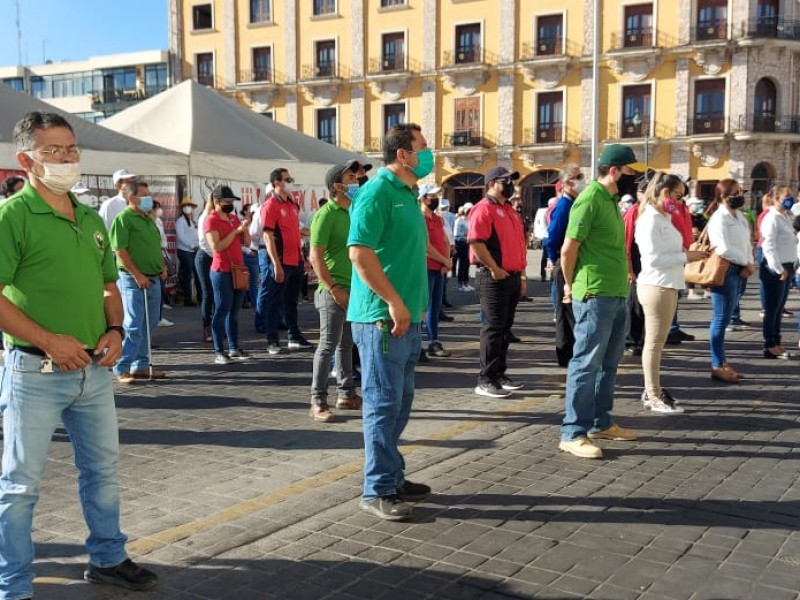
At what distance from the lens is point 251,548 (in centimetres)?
390

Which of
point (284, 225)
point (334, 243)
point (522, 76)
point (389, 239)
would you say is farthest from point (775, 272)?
point (522, 76)

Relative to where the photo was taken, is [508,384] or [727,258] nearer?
[508,384]

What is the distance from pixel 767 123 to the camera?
1475 inches

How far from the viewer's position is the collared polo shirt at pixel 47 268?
3131 mm

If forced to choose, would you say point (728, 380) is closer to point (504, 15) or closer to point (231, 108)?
point (231, 108)

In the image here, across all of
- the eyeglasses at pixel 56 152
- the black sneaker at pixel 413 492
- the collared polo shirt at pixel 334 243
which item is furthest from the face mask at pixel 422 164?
the collared polo shirt at pixel 334 243

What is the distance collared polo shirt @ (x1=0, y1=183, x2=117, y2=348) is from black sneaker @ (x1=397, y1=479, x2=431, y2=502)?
1903 mm

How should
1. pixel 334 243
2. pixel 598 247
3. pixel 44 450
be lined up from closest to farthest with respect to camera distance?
pixel 44 450 < pixel 598 247 < pixel 334 243

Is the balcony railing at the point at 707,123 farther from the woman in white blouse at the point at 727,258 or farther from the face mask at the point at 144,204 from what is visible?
the face mask at the point at 144,204

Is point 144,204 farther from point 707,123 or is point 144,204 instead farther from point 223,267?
point 707,123

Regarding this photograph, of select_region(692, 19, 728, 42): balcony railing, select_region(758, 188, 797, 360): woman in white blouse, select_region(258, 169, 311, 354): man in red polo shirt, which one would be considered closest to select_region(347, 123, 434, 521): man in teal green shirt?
select_region(258, 169, 311, 354): man in red polo shirt

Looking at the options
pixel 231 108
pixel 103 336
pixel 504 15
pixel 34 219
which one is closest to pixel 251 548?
pixel 103 336

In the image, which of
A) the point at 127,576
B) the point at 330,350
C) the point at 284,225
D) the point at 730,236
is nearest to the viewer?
the point at 127,576

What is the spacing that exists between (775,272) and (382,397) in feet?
20.4
